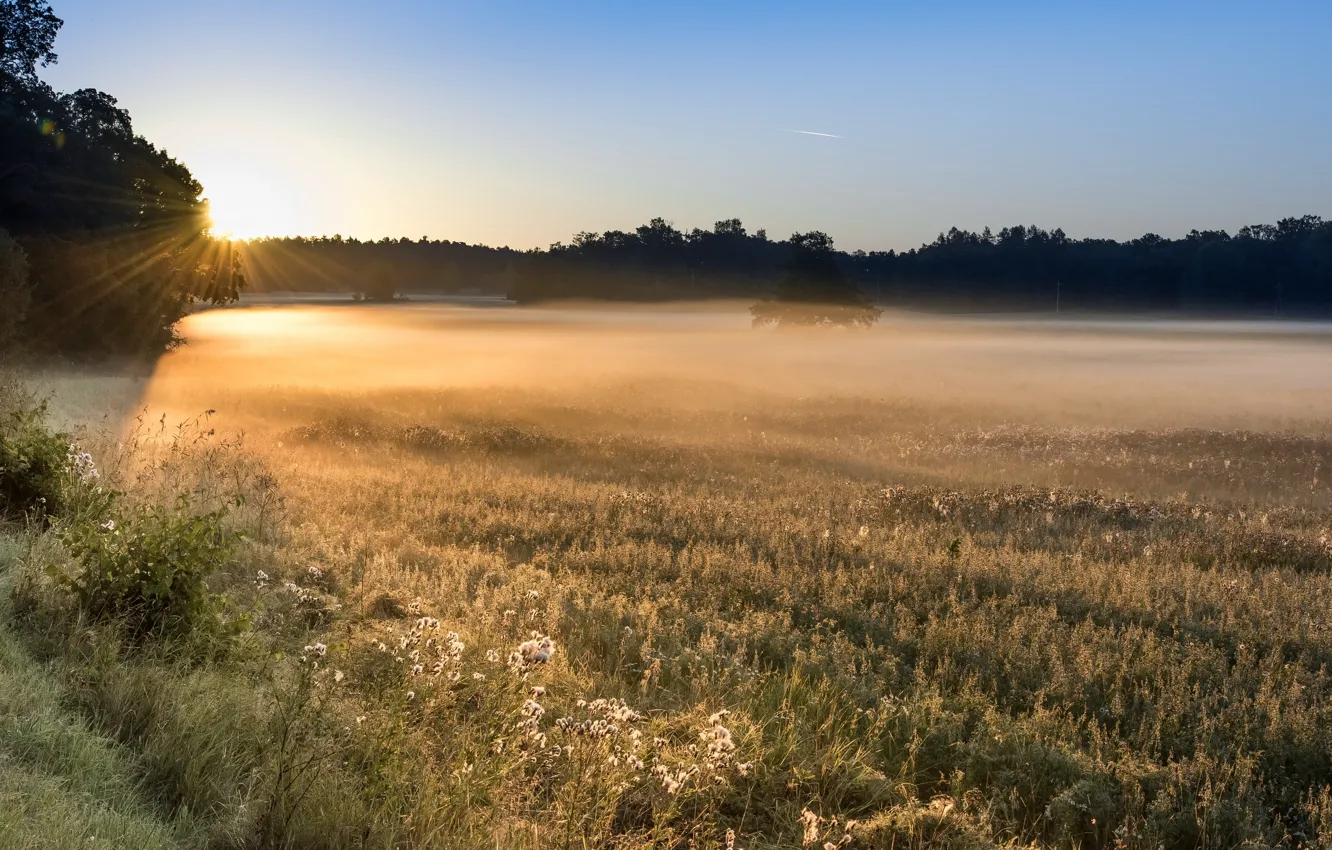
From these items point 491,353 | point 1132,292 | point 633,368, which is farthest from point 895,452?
point 1132,292

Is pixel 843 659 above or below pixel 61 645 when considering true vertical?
below

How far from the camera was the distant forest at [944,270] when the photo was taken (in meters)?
131

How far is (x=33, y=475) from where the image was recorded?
28.4ft

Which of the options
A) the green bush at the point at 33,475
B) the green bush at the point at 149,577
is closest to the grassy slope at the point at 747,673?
the green bush at the point at 149,577

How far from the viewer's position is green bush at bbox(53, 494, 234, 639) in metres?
6.11

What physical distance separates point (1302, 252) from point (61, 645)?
156m

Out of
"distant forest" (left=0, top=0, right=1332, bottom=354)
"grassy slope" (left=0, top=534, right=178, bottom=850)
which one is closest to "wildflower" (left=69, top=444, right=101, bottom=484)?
"grassy slope" (left=0, top=534, right=178, bottom=850)

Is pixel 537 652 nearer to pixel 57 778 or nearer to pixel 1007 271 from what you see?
pixel 57 778

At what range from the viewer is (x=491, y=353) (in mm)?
63281

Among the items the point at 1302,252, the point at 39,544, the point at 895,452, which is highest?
the point at 1302,252

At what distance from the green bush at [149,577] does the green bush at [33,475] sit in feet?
7.87

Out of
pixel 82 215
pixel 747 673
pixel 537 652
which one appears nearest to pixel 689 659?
pixel 747 673

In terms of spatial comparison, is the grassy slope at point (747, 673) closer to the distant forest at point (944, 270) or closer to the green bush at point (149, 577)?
the green bush at point (149, 577)

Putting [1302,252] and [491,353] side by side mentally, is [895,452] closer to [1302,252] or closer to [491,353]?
[491,353]
